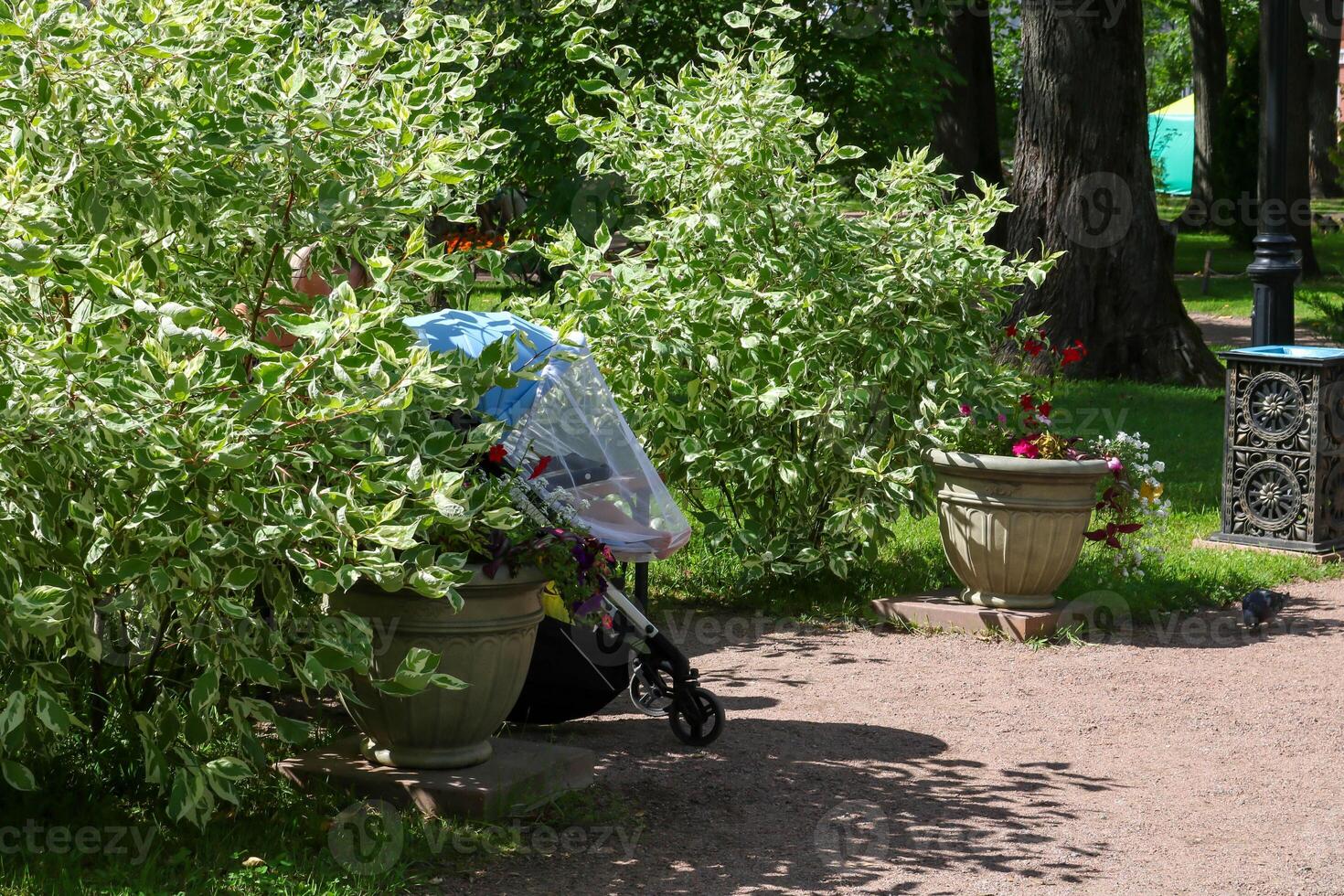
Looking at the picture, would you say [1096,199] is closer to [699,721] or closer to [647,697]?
[647,697]

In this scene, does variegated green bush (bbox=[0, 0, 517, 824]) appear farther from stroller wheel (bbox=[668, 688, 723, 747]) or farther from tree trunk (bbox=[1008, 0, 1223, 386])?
tree trunk (bbox=[1008, 0, 1223, 386])

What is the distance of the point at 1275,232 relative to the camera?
9.79 m

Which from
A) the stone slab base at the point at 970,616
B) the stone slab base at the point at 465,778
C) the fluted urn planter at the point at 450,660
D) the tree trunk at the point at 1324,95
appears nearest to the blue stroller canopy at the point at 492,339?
the fluted urn planter at the point at 450,660

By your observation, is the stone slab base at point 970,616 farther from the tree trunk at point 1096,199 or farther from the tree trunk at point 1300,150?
the tree trunk at point 1300,150

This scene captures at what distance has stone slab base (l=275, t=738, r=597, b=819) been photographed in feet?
15.5

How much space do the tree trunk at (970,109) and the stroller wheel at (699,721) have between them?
47.2ft

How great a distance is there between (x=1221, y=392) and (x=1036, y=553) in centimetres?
855

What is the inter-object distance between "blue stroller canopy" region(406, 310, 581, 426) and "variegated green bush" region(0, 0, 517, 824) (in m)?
0.36

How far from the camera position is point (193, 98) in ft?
14.6

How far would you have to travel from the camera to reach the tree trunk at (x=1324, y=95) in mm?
29000

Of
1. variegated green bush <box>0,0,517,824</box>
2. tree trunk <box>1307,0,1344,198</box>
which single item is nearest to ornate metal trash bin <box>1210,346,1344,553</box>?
variegated green bush <box>0,0,517,824</box>

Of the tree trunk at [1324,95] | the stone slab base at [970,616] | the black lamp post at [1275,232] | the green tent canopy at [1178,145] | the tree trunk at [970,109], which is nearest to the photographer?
the stone slab base at [970,616]

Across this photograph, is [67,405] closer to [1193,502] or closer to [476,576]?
[476,576]

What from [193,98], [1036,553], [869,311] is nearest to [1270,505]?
[1036,553]
